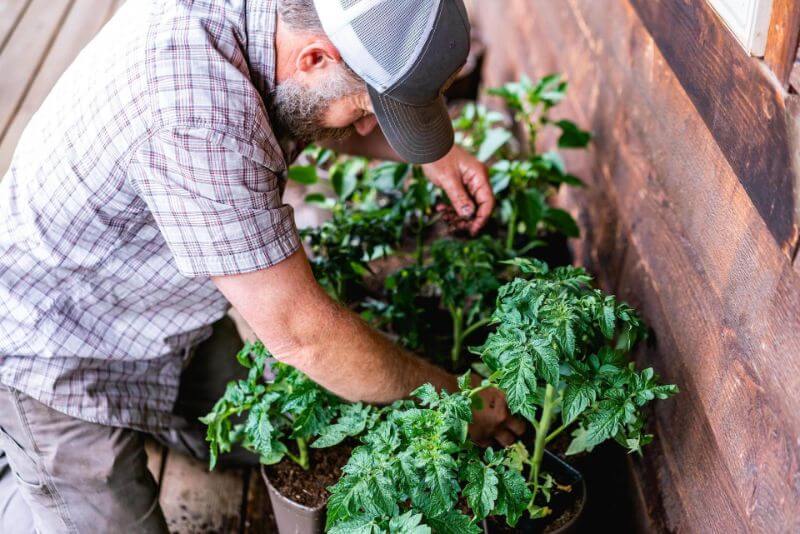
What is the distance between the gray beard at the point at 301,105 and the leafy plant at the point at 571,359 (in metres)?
0.47

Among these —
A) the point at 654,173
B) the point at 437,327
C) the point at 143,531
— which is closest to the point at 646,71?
the point at 654,173

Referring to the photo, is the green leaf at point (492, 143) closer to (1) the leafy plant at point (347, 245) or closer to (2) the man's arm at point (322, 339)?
(1) the leafy plant at point (347, 245)

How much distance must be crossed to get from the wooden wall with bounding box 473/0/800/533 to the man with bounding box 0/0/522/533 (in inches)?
14.2

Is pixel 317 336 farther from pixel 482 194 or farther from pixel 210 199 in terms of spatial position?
pixel 482 194

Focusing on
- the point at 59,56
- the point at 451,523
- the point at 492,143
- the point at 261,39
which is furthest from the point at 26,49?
the point at 451,523

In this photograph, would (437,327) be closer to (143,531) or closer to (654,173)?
(654,173)

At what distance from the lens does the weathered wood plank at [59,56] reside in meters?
3.11

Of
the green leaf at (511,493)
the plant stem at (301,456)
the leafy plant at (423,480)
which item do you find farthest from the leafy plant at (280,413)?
the green leaf at (511,493)

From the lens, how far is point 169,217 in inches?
56.6

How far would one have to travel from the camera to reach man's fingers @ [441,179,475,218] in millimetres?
2070

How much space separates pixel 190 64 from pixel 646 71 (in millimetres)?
1009

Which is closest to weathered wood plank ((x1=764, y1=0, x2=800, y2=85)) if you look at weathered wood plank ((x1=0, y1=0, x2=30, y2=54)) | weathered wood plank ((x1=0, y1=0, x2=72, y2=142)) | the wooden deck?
the wooden deck

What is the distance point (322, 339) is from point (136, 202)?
42cm

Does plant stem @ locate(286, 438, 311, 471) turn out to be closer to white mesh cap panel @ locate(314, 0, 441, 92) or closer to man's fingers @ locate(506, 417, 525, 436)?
man's fingers @ locate(506, 417, 525, 436)
